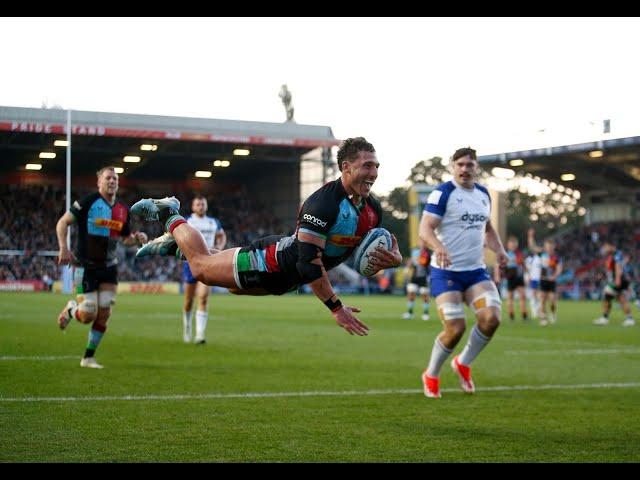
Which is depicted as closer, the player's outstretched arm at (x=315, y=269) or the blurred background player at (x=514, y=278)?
the player's outstretched arm at (x=315, y=269)

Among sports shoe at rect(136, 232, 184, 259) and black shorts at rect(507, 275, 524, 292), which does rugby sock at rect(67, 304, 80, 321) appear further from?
black shorts at rect(507, 275, 524, 292)

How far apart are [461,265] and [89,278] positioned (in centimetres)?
495

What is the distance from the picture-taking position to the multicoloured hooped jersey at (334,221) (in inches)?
287

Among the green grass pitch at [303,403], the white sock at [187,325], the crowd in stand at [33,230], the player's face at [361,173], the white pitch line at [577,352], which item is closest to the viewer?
the green grass pitch at [303,403]

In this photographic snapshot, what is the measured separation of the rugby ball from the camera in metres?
7.26

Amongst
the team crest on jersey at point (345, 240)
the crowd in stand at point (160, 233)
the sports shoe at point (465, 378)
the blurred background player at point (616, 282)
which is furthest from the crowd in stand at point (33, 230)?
the team crest on jersey at point (345, 240)

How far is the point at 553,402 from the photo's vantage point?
31.9 ft

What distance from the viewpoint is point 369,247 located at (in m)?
7.30

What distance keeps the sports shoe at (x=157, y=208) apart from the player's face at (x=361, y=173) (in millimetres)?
2079

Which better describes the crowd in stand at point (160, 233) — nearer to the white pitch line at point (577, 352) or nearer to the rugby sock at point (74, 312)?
the white pitch line at point (577, 352)

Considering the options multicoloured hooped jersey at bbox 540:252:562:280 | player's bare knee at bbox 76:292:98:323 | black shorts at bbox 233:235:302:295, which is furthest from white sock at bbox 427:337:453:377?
multicoloured hooped jersey at bbox 540:252:562:280

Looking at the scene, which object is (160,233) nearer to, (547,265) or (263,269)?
(547,265)

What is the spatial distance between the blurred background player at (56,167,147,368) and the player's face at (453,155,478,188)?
14.4 ft

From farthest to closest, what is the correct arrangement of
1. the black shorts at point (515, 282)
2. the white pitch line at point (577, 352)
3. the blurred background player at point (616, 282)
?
1. the black shorts at point (515, 282)
2. the blurred background player at point (616, 282)
3. the white pitch line at point (577, 352)
